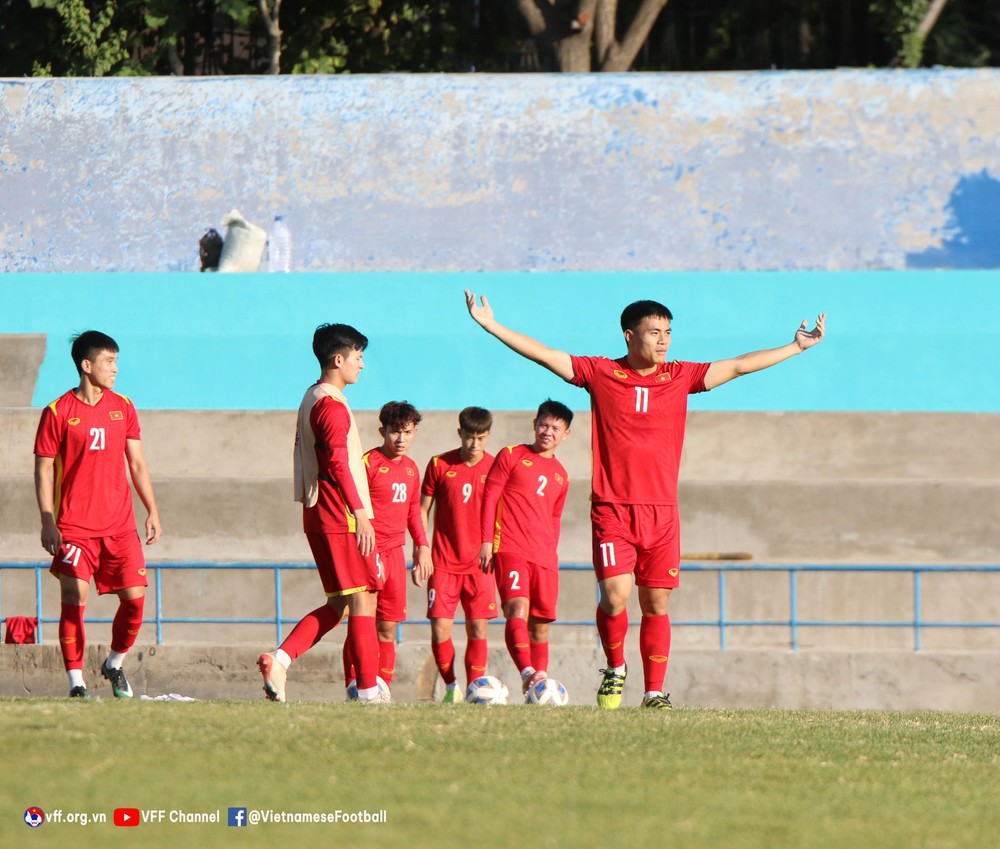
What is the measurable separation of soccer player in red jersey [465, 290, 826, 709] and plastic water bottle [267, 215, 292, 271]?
458 inches

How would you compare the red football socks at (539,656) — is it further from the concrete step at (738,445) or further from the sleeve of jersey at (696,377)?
the concrete step at (738,445)

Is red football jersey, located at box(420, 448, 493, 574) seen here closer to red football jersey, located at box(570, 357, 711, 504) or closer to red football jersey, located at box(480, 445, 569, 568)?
red football jersey, located at box(480, 445, 569, 568)

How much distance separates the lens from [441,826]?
16.6 feet

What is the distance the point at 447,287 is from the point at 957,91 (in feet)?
23.5

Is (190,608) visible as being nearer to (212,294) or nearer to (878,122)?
(212,294)

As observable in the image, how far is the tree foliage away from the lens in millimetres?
25625

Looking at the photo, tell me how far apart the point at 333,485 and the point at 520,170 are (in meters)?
12.2

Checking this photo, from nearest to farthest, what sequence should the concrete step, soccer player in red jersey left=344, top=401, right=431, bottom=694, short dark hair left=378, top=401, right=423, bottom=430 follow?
1. short dark hair left=378, top=401, right=423, bottom=430
2. soccer player in red jersey left=344, top=401, right=431, bottom=694
3. the concrete step

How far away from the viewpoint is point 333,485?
817 cm

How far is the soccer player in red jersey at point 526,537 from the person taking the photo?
10.6 meters

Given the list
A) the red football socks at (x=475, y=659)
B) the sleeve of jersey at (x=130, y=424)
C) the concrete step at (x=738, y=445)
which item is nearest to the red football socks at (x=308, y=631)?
the sleeve of jersey at (x=130, y=424)

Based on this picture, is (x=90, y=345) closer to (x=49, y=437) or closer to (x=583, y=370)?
(x=49, y=437)

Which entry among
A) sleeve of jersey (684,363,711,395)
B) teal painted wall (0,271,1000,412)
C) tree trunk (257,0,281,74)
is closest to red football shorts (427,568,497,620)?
sleeve of jersey (684,363,711,395)

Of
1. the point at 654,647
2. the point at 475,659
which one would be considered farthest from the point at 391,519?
the point at 654,647
